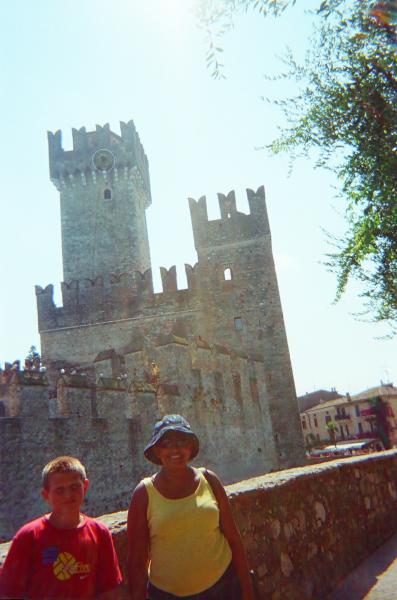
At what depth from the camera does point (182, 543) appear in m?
2.23

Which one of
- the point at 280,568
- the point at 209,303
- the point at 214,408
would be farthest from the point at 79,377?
the point at 209,303

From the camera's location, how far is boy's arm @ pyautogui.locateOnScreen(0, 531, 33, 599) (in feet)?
5.83

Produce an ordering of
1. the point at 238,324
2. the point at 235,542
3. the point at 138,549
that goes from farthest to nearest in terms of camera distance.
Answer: the point at 238,324 < the point at 235,542 < the point at 138,549

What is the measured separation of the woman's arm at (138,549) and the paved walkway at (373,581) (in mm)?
2274

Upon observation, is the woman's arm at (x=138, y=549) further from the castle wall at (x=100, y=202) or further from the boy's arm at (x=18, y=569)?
the castle wall at (x=100, y=202)

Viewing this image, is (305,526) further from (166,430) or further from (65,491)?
(65,491)

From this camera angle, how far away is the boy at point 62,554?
6.00 feet

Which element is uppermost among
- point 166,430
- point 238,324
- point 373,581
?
point 238,324

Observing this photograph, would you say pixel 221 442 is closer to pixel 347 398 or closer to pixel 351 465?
pixel 351 465

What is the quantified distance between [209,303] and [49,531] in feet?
65.6

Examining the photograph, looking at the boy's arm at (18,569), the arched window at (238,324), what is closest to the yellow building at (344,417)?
the arched window at (238,324)

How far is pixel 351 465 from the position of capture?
528cm

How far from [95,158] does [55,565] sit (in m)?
26.2

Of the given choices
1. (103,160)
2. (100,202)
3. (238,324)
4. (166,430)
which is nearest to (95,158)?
(103,160)
